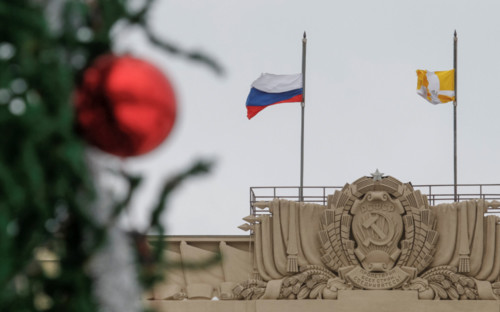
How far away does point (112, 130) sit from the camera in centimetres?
172

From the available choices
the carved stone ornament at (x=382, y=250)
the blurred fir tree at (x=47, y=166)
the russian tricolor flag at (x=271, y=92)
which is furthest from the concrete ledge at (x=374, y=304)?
the blurred fir tree at (x=47, y=166)

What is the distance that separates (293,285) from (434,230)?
6.73ft

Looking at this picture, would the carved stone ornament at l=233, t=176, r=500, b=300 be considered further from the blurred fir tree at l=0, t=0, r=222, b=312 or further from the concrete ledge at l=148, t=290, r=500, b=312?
the blurred fir tree at l=0, t=0, r=222, b=312

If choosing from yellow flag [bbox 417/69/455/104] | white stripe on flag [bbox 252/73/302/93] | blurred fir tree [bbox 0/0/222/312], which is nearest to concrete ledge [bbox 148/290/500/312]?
white stripe on flag [bbox 252/73/302/93]

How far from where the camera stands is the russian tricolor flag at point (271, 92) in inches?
645

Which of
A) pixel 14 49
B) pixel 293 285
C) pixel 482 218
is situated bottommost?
pixel 293 285

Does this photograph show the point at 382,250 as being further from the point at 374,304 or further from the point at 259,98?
the point at 259,98

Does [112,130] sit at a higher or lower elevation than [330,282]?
higher

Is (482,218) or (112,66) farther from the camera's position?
(482,218)

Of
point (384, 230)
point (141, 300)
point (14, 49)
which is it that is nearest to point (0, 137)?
point (14, 49)

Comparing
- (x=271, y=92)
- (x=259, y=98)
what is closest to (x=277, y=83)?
(x=271, y=92)

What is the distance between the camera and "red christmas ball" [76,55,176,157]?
1.71m

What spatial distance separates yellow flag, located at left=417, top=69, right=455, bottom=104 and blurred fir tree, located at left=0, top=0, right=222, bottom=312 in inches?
605

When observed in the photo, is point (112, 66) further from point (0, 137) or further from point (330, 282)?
point (330, 282)
